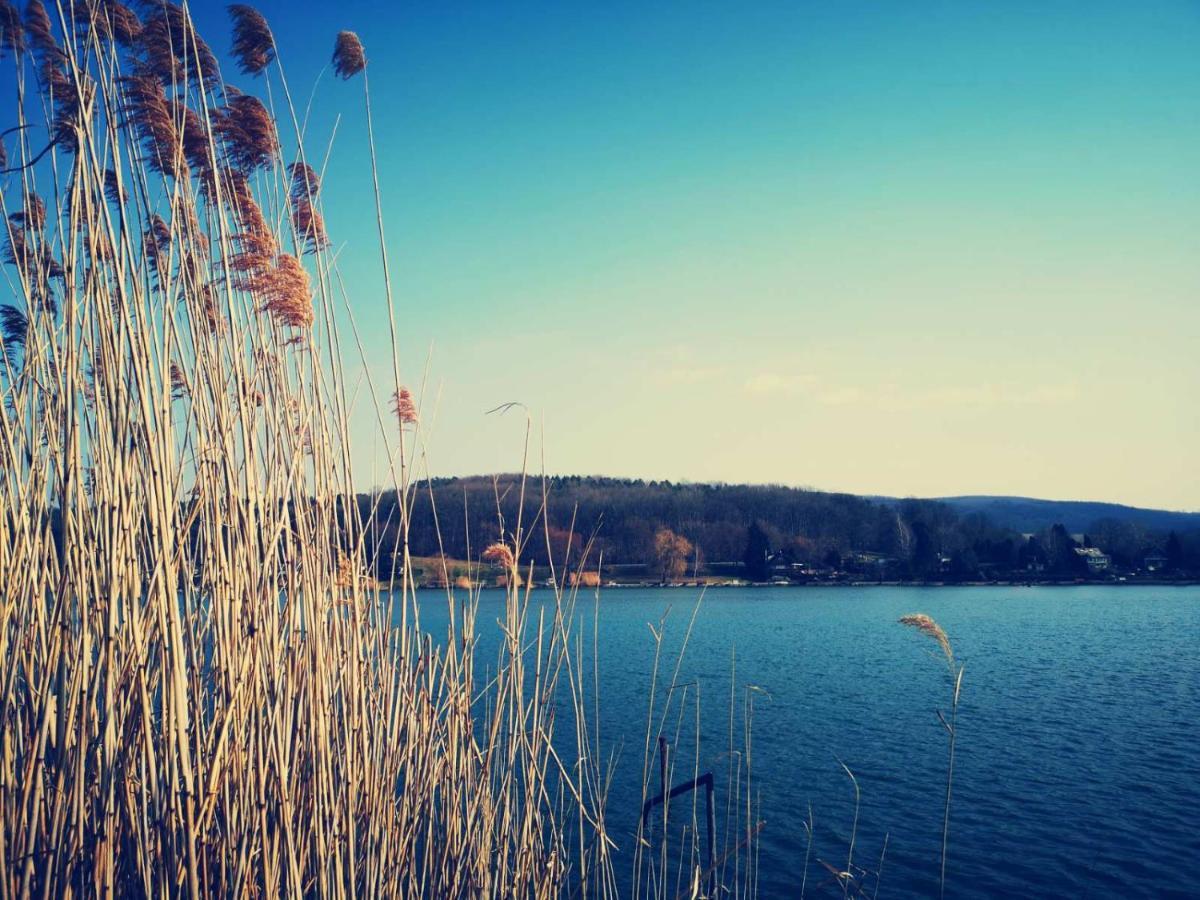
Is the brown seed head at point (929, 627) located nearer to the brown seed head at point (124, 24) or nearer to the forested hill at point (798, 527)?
the brown seed head at point (124, 24)

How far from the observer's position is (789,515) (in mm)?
92000

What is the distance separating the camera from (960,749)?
18812 millimetres

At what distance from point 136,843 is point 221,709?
1.53ft

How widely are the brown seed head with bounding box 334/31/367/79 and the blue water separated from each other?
2502 millimetres

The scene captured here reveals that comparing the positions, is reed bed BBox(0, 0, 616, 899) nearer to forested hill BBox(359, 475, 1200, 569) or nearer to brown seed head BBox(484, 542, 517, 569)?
brown seed head BBox(484, 542, 517, 569)

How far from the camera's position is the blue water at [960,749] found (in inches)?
494

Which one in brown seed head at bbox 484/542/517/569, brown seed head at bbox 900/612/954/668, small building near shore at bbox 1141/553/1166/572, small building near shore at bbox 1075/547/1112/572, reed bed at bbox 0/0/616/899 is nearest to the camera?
reed bed at bbox 0/0/616/899

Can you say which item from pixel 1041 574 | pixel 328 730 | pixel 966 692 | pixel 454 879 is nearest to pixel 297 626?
pixel 328 730

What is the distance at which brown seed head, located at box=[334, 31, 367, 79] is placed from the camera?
8.41 ft

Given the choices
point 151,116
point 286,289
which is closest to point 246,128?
point 151,116

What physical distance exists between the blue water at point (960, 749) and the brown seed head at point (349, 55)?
2502mm

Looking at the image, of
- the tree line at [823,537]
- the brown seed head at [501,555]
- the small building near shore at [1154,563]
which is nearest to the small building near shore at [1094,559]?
the tree line at [823,537]

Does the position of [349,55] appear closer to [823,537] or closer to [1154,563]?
[823,537]

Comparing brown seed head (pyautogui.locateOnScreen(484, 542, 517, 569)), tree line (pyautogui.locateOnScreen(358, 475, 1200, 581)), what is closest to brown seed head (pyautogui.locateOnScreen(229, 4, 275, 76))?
brown seed head (pyautogui.locateOnScreen(484, 542, 517, 569))
